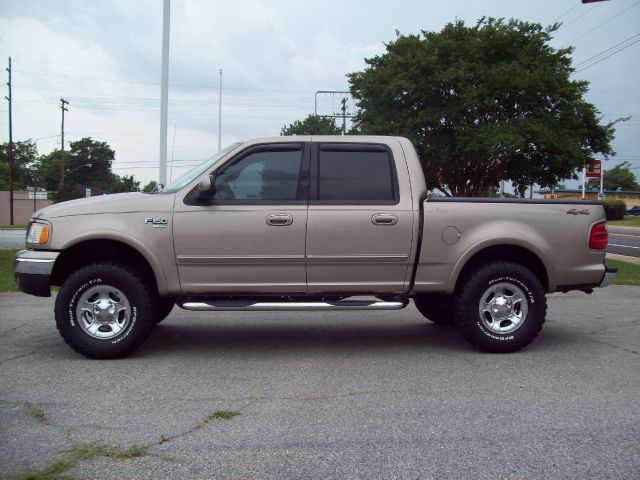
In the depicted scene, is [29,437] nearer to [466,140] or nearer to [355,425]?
[355,425]

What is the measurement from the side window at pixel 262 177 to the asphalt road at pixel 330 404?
1.56 m

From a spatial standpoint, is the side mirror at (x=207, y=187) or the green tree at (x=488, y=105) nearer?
the side mirror at (x=207, y=187)

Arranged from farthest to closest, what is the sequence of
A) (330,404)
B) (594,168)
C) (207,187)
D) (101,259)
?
(594,168)
(101,259)
(207,187)
(330,404)

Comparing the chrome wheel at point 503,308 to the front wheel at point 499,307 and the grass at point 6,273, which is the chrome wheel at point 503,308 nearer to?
the front wheel at point 499,307

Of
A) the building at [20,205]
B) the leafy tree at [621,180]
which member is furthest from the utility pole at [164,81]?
the leafy tree at [621,180]

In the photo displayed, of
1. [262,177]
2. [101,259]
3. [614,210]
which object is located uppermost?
[614,210]

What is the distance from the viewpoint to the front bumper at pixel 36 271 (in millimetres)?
5562

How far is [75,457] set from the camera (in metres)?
3.44

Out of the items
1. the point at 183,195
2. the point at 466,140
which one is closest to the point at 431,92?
the point at 466,140

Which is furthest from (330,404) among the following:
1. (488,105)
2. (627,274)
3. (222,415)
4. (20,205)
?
(20,205)

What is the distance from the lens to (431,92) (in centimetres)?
2061

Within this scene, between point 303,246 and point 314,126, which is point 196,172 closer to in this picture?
point 303,246

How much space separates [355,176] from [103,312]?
2.71 m

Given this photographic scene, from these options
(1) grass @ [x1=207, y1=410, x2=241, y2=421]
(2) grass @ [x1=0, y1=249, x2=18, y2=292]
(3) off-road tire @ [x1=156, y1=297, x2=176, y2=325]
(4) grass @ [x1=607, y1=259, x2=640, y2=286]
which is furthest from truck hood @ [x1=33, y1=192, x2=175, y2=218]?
(4) grass @ [x1=607, y1=259, x2=640, y2=286]
